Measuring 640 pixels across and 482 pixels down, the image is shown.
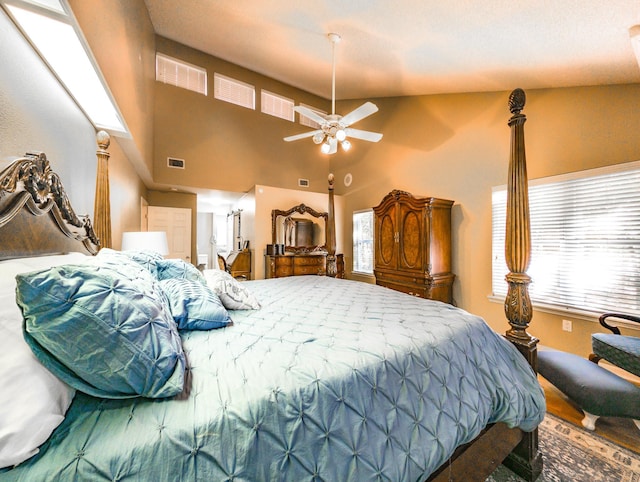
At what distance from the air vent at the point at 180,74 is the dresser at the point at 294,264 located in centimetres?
360

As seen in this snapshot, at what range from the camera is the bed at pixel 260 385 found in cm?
65

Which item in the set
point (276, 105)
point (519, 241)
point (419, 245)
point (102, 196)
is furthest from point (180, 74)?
point (519, 241)

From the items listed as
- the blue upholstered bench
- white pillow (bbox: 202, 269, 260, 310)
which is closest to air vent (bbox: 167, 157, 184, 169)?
white pillow (bbox: 202, 269, 260, 310)

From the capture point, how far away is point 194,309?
1302 mm

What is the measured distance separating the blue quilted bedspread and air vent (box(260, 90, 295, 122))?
537cm

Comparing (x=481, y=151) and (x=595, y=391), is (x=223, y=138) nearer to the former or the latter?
(x=481, y=151)

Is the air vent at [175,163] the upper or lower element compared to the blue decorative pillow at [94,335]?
upper

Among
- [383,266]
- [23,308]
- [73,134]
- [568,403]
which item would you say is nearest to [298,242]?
[383,266]

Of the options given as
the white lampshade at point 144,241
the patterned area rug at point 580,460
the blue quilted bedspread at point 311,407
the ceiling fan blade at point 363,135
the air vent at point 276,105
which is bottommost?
the patterned area rug at point 580,460

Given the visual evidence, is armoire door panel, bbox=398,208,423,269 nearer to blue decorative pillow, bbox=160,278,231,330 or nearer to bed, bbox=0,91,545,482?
bed, bbox=0,91,545,482

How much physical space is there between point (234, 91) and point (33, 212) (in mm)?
5237

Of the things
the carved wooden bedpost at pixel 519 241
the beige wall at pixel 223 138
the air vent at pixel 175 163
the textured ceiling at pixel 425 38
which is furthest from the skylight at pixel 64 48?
the beige wall at pixel 223 138

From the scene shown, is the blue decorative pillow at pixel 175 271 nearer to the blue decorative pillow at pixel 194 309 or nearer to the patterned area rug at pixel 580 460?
the blue decorative pillow at pixel 194 309

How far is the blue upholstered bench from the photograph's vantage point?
66.6 inches
